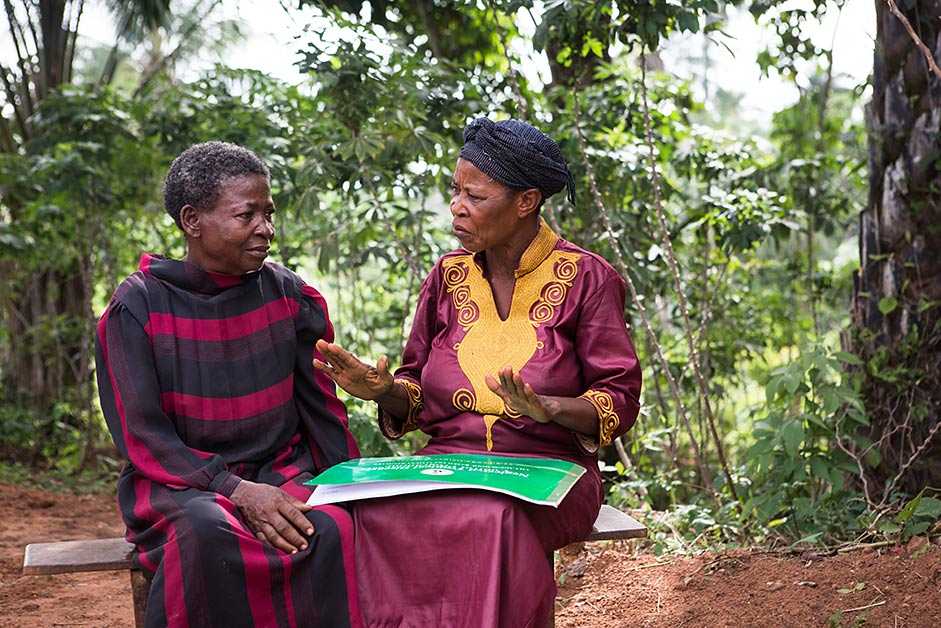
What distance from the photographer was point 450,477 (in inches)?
89.4

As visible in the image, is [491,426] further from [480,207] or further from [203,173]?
[203,173]

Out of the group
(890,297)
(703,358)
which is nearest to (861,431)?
(890,297)

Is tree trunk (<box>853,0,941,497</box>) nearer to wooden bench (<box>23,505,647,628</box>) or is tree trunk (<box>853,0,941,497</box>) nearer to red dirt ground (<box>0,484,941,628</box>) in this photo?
red dirt ground (<box>0,484,941,628</box>)

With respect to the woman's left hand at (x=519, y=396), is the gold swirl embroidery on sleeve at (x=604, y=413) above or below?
below

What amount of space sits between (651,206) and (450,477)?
3.14 meters

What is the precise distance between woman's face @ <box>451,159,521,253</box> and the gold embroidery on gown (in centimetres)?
13

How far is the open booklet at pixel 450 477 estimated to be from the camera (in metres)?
2.22

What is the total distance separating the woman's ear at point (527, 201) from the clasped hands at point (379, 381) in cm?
48

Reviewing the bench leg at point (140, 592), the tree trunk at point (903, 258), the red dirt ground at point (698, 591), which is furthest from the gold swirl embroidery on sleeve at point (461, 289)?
the tree trunk at point (903, 258)

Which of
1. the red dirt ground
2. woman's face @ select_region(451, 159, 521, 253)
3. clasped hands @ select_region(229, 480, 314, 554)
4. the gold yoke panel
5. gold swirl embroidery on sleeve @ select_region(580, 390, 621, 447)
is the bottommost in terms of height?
the red dirt ground

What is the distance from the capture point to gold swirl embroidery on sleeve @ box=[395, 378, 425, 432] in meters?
2.78

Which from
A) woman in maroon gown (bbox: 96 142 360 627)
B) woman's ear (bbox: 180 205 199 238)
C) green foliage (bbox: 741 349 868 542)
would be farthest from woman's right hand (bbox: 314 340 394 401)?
green foliage (bbox: 741 349 868 542)

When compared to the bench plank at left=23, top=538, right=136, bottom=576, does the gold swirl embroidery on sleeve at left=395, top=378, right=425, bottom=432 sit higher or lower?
higher

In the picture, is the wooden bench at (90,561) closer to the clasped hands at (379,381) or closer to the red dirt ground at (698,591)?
the clasped hands at (379,381)
